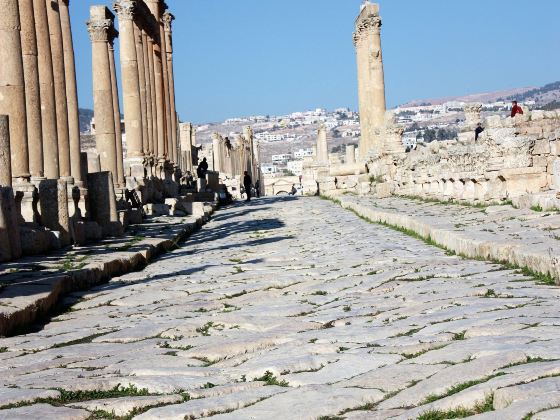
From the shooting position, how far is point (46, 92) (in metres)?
18.4

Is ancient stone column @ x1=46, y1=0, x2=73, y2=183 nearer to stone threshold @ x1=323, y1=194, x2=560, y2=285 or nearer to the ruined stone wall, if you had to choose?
stone threshold @ x1=323, y1=194, x2=560, y2=285

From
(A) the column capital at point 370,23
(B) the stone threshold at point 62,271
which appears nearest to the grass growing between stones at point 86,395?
(B) the stone threshold at point 62,271

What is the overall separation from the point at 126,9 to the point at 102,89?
5.45 metres

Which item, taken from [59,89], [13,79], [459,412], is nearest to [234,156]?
[59,89]

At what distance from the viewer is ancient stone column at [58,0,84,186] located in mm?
19750

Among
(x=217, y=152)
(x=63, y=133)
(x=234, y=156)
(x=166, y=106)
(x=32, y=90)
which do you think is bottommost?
(x=63, y=133)

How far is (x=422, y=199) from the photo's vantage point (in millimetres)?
24344

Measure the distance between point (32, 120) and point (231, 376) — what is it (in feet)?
39.1

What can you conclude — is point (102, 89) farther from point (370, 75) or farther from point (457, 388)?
point (457, 388)

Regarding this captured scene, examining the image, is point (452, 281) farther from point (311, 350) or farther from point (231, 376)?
point (231, 376)

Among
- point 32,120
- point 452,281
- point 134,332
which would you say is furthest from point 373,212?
point 134,332

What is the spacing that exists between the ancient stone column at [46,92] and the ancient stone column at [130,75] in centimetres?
1069

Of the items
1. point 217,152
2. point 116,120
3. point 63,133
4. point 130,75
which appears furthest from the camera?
point 217,152

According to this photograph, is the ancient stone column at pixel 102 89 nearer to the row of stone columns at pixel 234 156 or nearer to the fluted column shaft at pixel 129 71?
the fluted column shaft at pixel 129 71
